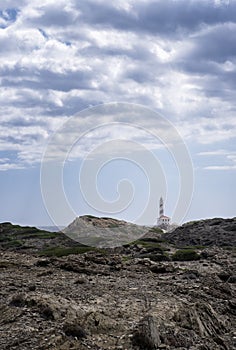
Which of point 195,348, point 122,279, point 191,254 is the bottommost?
point 195,348

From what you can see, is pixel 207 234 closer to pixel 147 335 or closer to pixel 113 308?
pixel 113 308

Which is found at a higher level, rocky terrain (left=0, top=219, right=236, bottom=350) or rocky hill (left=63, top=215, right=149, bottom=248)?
rocky hill (left=63, top=215, right=149, bottom=248)

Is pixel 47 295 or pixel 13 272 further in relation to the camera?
pixel 13 272

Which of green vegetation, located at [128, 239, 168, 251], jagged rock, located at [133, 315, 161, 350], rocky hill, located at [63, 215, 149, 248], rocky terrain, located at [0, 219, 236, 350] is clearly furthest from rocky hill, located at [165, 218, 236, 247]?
jagged rock, located at [133, 315, 161, 350]

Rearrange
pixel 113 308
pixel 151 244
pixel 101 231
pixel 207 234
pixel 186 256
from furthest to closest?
pixel 101 231, pixel 207 234, pixel 151 244, pixel 186 256, pixel 113 308

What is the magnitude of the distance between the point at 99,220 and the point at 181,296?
97970 mm

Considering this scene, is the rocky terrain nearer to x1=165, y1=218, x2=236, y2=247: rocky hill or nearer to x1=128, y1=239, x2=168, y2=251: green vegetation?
x1=128, y1=239, x2=168, y2=251: green vegetation

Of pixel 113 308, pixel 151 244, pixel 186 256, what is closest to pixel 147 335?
pixel 113 308

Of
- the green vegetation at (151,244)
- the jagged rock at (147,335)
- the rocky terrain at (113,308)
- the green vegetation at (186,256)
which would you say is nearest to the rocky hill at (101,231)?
the green vegetation at (151,244)

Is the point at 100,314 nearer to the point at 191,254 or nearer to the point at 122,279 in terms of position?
the point at 122,279

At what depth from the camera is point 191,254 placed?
63.2 meters

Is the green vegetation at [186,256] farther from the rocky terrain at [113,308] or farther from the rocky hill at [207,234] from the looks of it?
the rocky hill at [207,234]

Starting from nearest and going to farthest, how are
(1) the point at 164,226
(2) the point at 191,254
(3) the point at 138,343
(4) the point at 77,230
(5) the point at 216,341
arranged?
(3) the point at 138,343
(5) the point at 216,341
(2) the point at 191,254
(4) the point at 77,230
(1) the point at 164,226

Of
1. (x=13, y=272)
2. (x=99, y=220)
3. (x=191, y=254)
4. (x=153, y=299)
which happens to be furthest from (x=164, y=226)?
(x=153, y=299)
